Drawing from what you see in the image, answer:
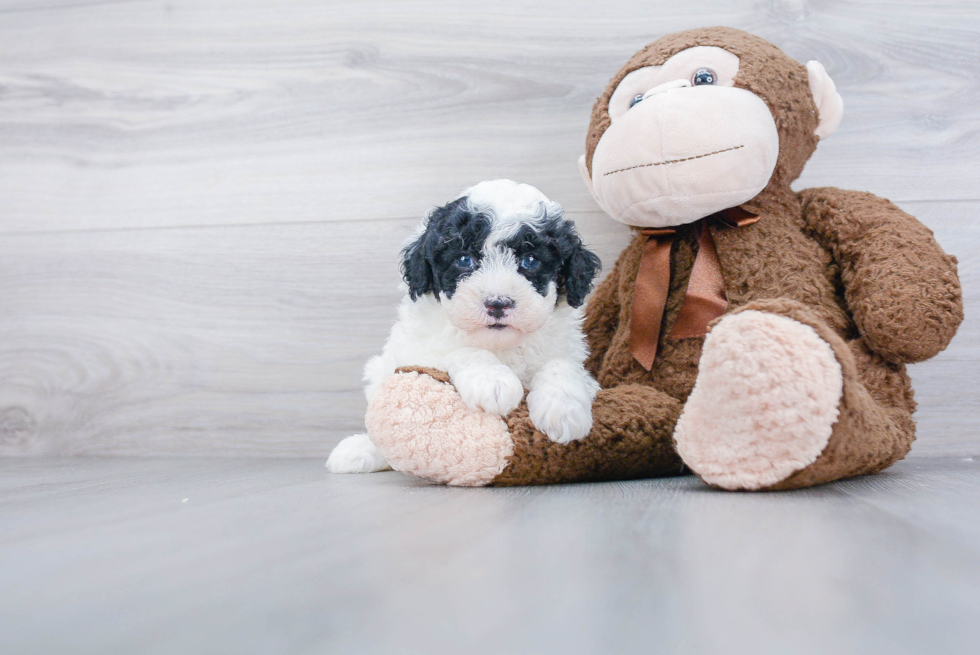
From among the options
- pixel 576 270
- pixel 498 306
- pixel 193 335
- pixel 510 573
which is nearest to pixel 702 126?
pixel 576 270

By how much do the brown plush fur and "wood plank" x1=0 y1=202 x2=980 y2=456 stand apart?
1.71 ft

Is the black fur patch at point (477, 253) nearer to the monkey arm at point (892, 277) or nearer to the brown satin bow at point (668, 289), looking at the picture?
the brown satin bow at point (668, 289)

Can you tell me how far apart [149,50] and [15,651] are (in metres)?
1.30

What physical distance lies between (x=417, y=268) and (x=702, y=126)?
387mm

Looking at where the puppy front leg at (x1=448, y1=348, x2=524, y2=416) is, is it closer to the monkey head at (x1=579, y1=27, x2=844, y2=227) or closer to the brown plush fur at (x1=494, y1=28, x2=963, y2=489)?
the brown plush fur at (x1=494, y1=28, x2=963, y2=489)

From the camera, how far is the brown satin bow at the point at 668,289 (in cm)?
91

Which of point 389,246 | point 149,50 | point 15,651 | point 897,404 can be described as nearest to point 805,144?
point 897,404

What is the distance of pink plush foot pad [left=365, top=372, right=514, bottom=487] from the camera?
0.80 m

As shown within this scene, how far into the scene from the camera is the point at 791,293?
89 cm

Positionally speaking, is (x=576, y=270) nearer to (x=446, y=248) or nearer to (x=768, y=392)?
(x=446, y=248)

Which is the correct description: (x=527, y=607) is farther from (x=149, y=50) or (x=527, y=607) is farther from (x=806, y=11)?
(x=149, y=50)

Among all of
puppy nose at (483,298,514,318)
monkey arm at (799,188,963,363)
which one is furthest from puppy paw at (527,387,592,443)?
monkey arm at (799,188,963,363)

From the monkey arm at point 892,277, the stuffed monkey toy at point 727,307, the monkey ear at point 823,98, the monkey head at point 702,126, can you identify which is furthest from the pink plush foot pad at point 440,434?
the monkey ear at point 823,98

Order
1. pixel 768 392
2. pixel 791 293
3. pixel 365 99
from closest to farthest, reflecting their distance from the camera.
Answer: pixel 768 392
pixel 791 293
pixel 365 99
